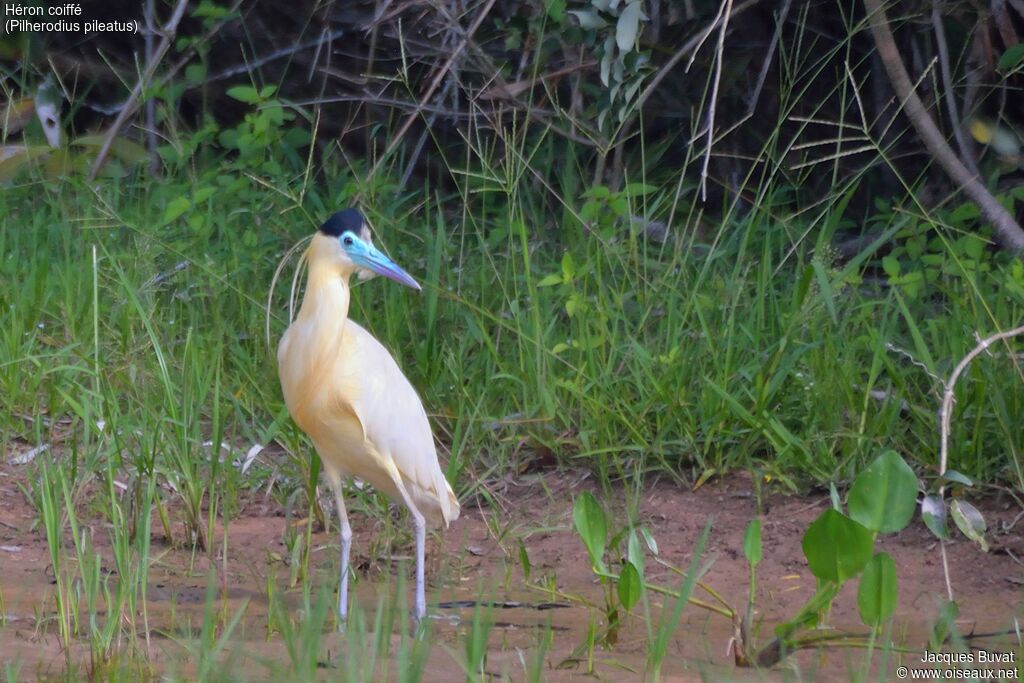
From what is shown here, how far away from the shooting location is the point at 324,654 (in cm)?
319

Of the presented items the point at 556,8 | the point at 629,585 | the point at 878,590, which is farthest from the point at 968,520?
the point at 556,8

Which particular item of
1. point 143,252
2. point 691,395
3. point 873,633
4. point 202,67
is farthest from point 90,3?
point 873,633

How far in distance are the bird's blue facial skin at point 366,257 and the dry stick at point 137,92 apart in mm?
3104

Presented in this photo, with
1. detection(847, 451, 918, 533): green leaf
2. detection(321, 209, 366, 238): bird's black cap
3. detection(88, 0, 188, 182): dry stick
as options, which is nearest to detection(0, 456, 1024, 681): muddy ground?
A: detection(847, 451, 918, 533): green leaf

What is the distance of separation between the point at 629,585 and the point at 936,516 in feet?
2.48

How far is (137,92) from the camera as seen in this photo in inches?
271

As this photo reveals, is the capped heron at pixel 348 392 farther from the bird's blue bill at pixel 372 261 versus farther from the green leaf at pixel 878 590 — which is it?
the green leaf at pixel 878 590

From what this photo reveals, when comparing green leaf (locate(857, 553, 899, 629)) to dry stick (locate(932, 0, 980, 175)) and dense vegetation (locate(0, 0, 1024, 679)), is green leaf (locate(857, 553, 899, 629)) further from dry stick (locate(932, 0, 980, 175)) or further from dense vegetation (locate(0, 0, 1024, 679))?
dry stick (locate(932, 0, 980, 175))

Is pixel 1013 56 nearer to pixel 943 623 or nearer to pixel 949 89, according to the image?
pixel 949 89

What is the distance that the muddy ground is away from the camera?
127 inches

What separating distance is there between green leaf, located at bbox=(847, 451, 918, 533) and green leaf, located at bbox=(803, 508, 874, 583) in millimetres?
155

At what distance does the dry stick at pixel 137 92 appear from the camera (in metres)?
6.78

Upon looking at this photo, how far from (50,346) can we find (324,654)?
238 centimetres

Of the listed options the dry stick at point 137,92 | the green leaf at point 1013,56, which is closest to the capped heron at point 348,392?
the green leaf at point 1013,56
